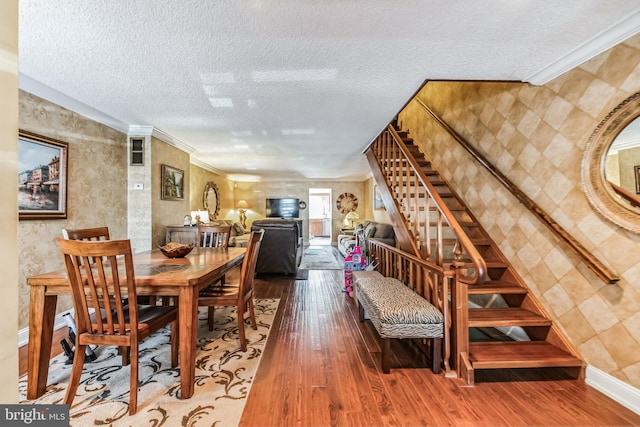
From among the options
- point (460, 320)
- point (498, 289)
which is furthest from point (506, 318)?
point (460, 320)

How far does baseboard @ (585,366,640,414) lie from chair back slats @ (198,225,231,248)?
3.35 metres

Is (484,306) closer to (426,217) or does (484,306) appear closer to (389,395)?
(426,217)

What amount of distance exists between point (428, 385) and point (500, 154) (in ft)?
7.27

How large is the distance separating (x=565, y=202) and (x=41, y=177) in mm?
4603

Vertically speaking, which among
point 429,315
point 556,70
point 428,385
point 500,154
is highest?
point 556,70

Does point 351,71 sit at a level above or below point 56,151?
above

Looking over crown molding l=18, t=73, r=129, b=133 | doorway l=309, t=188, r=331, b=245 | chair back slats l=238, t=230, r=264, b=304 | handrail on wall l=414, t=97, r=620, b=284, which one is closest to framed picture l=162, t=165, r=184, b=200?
crown molding l=18, t=73, r=129, b=133

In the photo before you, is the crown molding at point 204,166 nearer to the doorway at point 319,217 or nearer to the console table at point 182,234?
the console table at point 182,234

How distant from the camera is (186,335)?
1.68 metres

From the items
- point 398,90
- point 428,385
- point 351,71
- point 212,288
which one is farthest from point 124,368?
point 398,90

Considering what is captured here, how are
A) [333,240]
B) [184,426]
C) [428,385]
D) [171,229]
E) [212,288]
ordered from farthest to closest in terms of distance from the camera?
[333,240] < [171,229] < [212,288] < [428,385] < [184,426]

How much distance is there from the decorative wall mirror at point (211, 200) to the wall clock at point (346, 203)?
4038 mm

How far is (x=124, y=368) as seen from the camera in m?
2.03

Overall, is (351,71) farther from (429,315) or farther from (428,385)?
(428,385)
